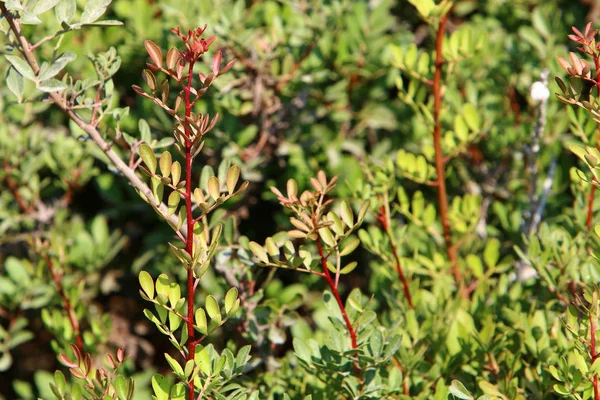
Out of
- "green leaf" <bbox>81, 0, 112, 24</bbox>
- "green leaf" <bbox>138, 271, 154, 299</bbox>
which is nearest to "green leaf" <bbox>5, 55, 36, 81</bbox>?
"green leaf" <bbox>81, 0, 112, 24</bbox>

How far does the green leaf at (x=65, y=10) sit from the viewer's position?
125cm

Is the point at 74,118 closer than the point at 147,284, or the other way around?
the point at 147,284

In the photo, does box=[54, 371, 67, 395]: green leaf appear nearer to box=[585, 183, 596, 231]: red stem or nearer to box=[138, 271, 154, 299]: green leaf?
box=[138, 271, 154, 299]: green leaf

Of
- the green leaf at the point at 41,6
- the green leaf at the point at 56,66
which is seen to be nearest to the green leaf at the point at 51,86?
the green leaf at the point at 56,66

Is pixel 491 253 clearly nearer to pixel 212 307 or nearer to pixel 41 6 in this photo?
pixel 212 307

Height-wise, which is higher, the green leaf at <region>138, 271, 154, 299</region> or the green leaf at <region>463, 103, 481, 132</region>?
the green leaf at <region>138, 271, 154, 299</region>

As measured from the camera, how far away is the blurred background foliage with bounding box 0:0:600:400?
4.87 feet

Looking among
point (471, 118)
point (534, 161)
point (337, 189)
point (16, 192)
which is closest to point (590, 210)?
point (534, 161)

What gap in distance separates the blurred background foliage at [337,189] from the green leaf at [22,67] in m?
0.31

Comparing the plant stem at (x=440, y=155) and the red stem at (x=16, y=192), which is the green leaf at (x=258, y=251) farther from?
the red stem at (x=16, y=192)

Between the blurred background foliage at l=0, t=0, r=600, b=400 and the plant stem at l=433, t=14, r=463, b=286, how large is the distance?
0.03 m

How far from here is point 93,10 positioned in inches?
49.3

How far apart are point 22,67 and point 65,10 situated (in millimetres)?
137

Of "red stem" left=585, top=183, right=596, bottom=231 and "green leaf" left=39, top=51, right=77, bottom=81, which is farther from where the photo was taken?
"red stem" left=585, top=183, right=596, bottom=231
